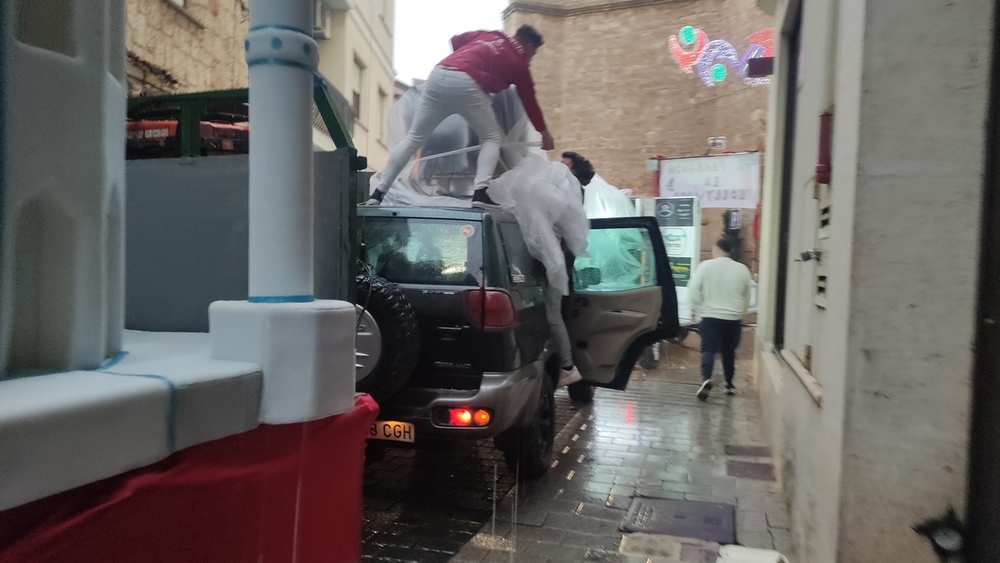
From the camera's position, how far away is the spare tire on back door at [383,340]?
11.8 feet

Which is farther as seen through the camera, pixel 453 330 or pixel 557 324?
pixel 557 324

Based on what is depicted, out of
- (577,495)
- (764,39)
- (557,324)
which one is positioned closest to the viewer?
(577,495)

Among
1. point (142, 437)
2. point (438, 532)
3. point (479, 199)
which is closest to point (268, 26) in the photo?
point (142, 437)

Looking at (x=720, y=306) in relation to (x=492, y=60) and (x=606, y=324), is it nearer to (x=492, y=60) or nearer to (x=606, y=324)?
(x=606, y=324)

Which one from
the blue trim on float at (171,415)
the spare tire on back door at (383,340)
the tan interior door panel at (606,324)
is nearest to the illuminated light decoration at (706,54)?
the tan interior door panel at (606,324)

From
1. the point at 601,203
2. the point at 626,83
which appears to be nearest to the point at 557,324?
the point at 601,203

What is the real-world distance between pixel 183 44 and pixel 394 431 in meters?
5.75

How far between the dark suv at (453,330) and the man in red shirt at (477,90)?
731 millimetres

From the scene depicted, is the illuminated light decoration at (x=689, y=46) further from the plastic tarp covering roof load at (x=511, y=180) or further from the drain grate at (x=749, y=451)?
the drain grate at (x=749, y=451)

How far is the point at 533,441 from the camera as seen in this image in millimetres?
4746

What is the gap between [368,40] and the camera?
5.77m

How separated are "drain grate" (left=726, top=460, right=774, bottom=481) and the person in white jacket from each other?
2928 millimetres

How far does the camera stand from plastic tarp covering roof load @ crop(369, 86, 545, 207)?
17.9ft

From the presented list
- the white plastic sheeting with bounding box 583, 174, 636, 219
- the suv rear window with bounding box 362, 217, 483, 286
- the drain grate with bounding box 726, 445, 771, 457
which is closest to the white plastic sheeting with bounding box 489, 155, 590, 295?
the suv rear window with bounding box 362, 217, 483, 286
